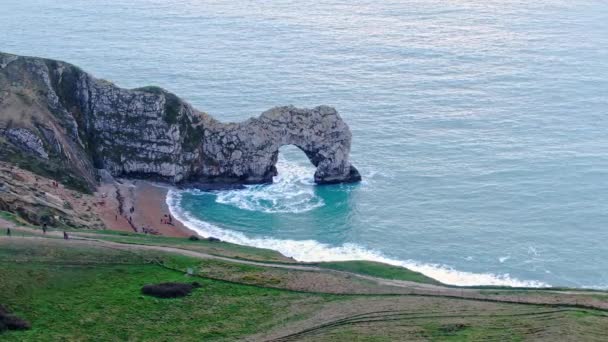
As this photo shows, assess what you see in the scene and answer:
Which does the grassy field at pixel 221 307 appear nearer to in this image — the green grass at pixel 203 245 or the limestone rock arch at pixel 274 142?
the green grass at pixel 203 245

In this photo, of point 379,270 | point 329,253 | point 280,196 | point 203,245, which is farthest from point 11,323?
point 280,196

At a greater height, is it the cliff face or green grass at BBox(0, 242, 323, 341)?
the cliff face

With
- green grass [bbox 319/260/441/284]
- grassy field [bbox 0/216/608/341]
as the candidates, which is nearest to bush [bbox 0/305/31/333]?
grassy field [bbox 0/216/608/341]

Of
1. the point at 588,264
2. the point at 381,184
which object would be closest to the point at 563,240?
the point at 588,264

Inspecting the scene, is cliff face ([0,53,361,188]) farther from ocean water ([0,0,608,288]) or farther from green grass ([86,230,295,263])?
green grass ([86,230,295,263])

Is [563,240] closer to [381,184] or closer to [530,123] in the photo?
[381,184]

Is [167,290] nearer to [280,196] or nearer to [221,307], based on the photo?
[221,307]
